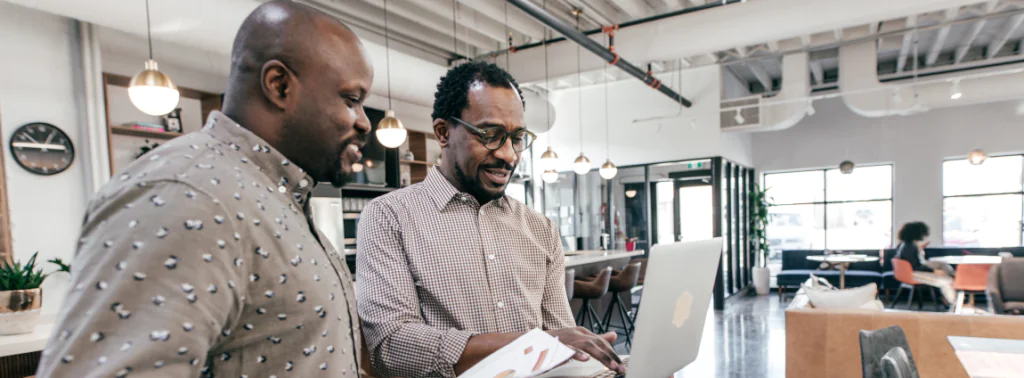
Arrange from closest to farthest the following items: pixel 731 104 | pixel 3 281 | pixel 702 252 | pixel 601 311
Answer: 1. pixel 702 252
2. pixel 3 281
3. pixel 601 311
4. pixel 731 104

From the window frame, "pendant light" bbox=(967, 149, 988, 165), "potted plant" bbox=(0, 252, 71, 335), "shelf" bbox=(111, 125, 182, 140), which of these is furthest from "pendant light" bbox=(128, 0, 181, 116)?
"pendant light" bbox=(967, 149, 988, 165)

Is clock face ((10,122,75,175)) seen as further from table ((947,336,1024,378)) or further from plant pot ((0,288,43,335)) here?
table ((947,336,1024,378))

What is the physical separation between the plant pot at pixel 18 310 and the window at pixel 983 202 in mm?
11746

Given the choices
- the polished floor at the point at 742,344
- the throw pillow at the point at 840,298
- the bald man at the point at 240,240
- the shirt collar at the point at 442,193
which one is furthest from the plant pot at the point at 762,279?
the bald man at the point at 240,240

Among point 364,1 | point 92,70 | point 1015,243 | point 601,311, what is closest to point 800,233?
point 1015,243

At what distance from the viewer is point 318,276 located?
0.68 metres

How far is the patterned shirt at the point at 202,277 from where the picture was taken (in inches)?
18.1

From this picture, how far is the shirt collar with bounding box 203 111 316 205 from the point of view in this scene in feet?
2.22

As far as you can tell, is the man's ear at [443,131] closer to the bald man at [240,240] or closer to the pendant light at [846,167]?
the bald man at [240,240]

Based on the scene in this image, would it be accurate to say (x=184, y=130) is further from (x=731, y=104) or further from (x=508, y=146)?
(x=731, y=104)

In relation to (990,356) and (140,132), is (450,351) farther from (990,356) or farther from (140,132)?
(140,132)

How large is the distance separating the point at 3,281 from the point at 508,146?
257cm

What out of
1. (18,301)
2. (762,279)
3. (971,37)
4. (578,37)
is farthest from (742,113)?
(18,301)

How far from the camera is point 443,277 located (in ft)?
3.94
